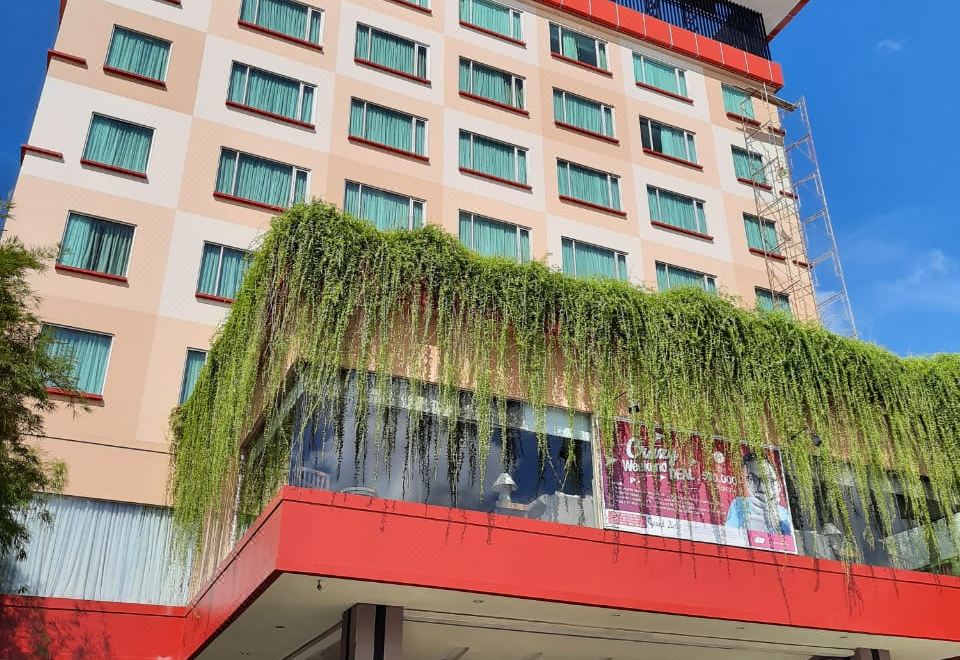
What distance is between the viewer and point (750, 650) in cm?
1234

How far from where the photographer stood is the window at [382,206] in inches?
745

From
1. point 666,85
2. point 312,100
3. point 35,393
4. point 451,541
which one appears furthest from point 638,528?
point 666,85

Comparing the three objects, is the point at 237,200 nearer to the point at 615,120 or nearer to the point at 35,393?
the point at 35,393

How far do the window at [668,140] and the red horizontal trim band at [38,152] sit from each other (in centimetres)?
1448

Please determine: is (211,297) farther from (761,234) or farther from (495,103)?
(761,234)

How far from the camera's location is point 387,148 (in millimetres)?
19734

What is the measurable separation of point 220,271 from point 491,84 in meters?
9.13

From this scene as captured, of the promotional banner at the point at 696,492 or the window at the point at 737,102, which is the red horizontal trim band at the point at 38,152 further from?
the window at the point at 737,102

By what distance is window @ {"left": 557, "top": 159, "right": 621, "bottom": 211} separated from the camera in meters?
21.7

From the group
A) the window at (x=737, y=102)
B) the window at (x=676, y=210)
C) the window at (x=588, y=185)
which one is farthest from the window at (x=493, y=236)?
the window at (x=737, y=102)

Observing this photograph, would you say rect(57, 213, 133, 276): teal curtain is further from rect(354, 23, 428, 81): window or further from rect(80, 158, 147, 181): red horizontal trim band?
rect(354, 23, 428, 81): window

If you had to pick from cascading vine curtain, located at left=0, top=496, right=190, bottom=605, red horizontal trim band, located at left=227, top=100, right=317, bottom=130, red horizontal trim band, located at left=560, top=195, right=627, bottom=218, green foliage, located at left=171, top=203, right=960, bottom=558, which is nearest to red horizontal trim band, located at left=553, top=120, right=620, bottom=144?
red horizontal trim band, located at left=560, top=195, right=627, bottom=218

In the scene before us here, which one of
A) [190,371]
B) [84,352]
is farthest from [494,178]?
[84,352]

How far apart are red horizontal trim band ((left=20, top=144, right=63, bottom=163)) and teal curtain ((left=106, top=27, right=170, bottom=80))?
106 inches
